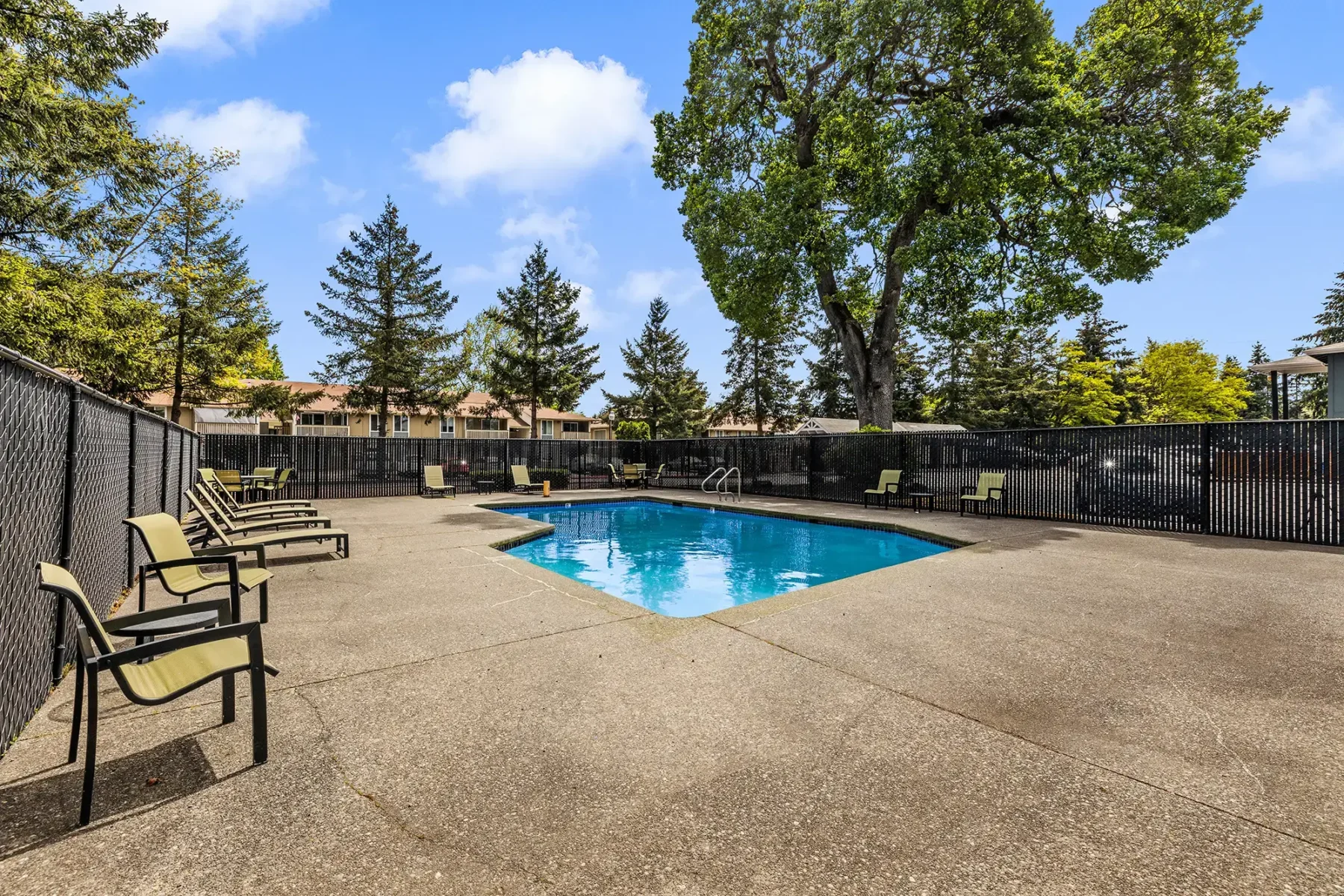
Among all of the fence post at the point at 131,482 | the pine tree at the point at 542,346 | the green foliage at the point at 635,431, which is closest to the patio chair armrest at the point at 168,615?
the fence post at the point at 131,482

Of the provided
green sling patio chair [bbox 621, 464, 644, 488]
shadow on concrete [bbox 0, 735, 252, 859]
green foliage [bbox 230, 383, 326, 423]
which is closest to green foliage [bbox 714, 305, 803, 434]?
green sling patio chair [bbox 621, 464, 644, 488]

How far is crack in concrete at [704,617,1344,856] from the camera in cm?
203

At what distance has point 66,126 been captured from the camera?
11.4 metres

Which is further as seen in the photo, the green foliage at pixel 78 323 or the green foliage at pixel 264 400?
the green foliage at pixel 264 400

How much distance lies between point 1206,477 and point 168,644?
1333cm

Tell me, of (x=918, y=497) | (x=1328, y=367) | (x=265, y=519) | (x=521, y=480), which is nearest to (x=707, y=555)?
(x=918, y=497)

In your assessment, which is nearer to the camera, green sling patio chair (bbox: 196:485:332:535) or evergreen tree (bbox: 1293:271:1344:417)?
green sling patio chair (bbox: 196:485:332:535)

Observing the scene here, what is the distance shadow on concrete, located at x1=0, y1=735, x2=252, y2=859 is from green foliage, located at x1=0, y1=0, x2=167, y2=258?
47.4 feet

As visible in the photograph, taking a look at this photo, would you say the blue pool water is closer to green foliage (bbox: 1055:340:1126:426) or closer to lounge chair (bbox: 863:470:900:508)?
lounge chair (bbox: 863:470:900:508)

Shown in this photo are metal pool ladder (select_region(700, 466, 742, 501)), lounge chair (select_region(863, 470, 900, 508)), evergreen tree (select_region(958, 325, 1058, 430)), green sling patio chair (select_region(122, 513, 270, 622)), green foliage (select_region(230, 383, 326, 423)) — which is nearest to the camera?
green sling patio chair (select_region(122, 513, 270, 622))

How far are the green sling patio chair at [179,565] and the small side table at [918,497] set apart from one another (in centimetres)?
1295

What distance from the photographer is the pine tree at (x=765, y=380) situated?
39000 mm

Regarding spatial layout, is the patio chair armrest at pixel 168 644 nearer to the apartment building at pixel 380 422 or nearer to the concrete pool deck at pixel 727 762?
the concrete pool deck at pixel 727 762

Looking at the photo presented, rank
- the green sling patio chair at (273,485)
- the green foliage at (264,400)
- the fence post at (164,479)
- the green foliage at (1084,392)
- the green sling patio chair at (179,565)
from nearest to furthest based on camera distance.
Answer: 1. the green sling patio chair at (179,565)
2. the fence post at (164,479)
3. the green sling patio chair at (273,485)
4. the green foliage at (264,400)
5. the green foliage at (1084,392)
